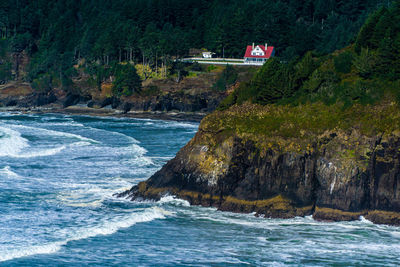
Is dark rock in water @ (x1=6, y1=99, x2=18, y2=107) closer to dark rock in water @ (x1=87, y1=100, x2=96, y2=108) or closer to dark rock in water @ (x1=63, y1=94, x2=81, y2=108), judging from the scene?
dark rock in water @ (x1=63, y1=94, x2=81, y2=108)

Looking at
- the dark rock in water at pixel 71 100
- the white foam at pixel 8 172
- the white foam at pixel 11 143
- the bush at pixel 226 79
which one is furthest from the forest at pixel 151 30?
the white foam at pixel 8 172

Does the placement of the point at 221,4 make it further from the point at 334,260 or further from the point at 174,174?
the point at 334,260

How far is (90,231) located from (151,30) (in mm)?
101530

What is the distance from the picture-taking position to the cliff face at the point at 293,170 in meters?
32.6

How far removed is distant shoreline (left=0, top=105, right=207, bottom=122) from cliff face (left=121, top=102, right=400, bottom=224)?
53.9 m

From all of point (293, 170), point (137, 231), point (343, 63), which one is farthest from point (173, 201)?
point (343, 63)

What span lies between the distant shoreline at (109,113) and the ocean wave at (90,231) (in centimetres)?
5742

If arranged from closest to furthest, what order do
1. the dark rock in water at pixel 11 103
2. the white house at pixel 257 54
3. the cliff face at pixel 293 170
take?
the cliff face at pixel 293 170 → the white house at pixel 257 54 → the dark rock in water at pixel 11 103

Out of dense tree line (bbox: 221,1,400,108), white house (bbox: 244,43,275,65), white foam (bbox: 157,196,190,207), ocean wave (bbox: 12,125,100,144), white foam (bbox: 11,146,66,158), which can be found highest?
white house (bbox: 244,43,275,65)

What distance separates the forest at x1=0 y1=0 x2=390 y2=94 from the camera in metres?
119

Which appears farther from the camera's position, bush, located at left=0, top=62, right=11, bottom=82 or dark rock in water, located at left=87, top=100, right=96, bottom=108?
bush, located at left=0, top=62, right=11, bottom=82

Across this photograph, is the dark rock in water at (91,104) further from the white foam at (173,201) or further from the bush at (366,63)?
the white foam at (173,201)

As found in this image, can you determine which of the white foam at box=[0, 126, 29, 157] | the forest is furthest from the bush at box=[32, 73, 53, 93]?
the white foam at box=[0, 126, 29, 157]

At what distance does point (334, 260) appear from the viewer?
2645 cm
